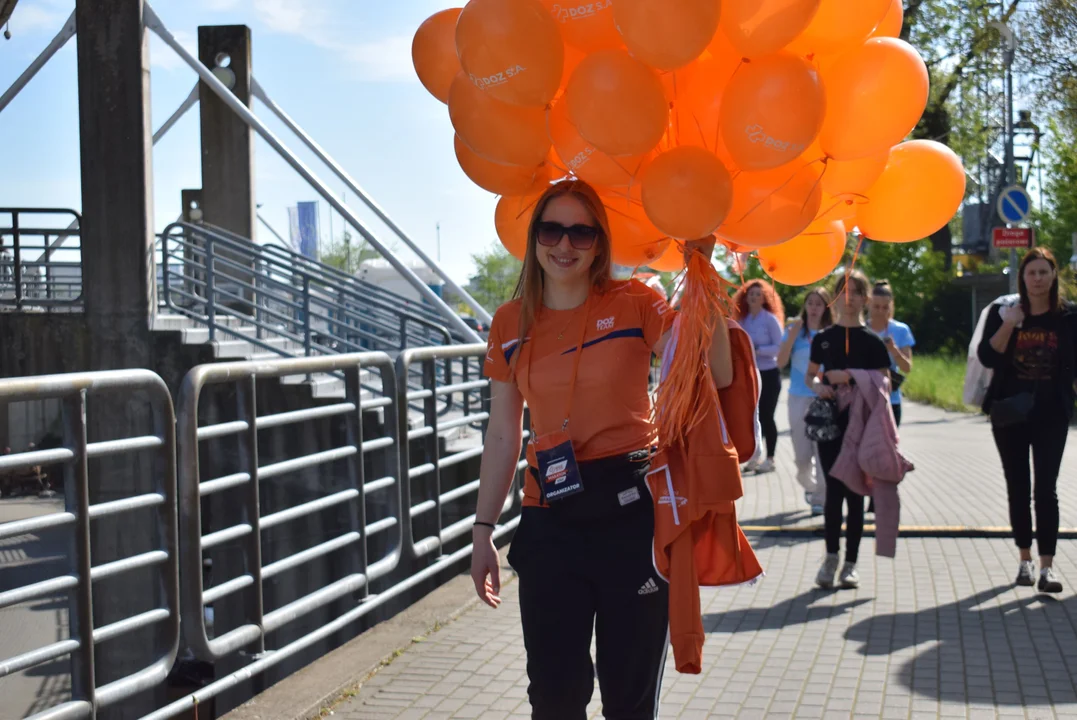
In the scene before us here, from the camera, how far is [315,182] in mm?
13266

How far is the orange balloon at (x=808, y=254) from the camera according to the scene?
4.05 meters

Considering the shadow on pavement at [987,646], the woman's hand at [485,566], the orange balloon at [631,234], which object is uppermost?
the orange balloon at [631,234]

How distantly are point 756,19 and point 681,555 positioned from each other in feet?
4.67

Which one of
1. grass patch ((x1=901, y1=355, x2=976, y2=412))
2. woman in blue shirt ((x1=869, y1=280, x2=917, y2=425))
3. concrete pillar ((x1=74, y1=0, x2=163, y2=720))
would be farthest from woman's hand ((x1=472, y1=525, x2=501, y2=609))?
grass patch ((x1=901, y1=355, x2=976, y2=412))

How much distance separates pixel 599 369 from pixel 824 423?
178 inches

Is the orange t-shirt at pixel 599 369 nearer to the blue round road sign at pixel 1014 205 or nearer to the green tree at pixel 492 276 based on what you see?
the blue round road sign at pixel 1014 205

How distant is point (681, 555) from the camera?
326 cm

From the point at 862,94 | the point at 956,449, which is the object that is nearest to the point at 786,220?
the point at 862,94

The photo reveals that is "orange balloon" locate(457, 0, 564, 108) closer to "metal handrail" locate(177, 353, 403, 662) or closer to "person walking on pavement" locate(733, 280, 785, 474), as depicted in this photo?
"metal handrail" locate(177, 353, 403, 662)

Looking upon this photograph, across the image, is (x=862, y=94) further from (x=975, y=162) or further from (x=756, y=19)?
(x=975, y=162)

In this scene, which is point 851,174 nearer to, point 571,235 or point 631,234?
point 631,234

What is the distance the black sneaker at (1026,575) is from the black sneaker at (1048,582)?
222mm

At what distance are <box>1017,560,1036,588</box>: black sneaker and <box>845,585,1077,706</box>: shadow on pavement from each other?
0.10 m

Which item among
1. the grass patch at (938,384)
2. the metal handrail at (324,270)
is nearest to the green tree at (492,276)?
the grass patch at (938,384)
